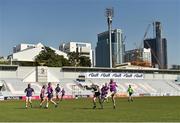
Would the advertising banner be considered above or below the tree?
below

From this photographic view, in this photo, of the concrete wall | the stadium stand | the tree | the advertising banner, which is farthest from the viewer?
the tree

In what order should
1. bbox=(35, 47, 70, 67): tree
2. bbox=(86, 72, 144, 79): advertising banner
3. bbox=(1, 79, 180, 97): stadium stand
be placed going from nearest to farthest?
1. bbox=(1, 79, 180, 97): stadium stand
2. bbox=(86, 72, 144, 79): advertising banner
3. bbox=(35, 47, 70, 67): tree

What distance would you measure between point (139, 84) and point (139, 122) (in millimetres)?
96656

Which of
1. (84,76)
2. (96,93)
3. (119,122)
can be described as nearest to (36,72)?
(84,76)

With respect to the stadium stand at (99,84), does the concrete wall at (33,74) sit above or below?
above

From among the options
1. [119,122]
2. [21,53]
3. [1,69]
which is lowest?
[119,122]

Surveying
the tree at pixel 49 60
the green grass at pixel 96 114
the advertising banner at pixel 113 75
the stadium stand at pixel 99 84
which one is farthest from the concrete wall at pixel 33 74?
the green grass at pixel 96 114

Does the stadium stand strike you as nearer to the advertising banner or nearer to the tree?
the advertising banner

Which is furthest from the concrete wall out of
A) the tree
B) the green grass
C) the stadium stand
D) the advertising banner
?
the green grass

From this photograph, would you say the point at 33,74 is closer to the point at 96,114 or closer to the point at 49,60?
the point at 49,60

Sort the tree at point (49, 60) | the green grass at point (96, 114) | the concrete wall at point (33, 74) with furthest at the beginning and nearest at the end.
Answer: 1. the tree at point (49, 60)
2. the concrete wall at point (33, 74)
3. the green grass at point (96, 114)

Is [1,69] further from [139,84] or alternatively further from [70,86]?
[139,84]

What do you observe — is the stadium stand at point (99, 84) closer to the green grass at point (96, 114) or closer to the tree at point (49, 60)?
the tree at point (49, 60)

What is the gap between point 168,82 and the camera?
122 metres
